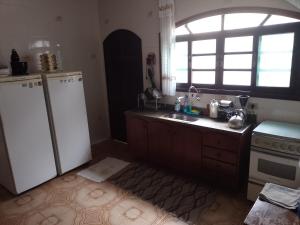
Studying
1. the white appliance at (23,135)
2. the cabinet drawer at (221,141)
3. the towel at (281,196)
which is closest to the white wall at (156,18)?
the cabinet drawer at (221,141)

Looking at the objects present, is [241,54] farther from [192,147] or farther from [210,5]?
[192,147]

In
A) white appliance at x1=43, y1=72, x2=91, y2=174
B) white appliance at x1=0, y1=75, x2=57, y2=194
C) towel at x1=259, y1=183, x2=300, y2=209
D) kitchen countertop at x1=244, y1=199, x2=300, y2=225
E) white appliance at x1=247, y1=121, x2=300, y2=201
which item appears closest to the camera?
kitchen countertop at x1=244, y1=199, x2=300, y2=225

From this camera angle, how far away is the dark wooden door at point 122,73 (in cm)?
354

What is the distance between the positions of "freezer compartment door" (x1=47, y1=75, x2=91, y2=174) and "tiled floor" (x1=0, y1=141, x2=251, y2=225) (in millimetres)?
385

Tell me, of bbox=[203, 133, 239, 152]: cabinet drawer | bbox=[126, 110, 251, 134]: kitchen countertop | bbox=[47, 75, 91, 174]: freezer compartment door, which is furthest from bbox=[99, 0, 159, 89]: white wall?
bbox=[203, 133, 239, 152]: cabinet drawer

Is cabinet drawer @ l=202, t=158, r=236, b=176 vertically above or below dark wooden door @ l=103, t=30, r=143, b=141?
below

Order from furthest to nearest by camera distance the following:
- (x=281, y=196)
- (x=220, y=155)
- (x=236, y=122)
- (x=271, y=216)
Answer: (x=220, y=155) → (x=236, y=122) → (x=281, y=196) → (x=271, y=216)

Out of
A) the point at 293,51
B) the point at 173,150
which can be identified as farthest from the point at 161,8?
the point at 173,150

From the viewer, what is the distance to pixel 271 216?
1401 millimetres

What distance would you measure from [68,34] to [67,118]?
4.71ft

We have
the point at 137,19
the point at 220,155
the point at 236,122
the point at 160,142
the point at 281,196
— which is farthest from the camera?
the point at 137,19

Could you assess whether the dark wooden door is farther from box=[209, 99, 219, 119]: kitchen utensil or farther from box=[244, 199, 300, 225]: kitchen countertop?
box=[244, 199, 300, 225]: kitchen countertop

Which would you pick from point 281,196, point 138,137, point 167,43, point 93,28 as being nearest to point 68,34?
point 93,28

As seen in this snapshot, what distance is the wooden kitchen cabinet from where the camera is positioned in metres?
2.37
